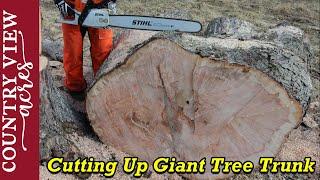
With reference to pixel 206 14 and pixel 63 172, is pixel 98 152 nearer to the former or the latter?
pixel 63 172

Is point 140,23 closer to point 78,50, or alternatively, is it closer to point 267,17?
point 78,50

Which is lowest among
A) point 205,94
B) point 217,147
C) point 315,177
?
point 315,177

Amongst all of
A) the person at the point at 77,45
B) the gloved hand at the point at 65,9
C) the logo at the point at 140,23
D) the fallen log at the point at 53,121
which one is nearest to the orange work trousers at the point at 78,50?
the person at the point at 77,45

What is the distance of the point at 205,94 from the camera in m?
3.46

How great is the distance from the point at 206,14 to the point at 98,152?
4.74 meters

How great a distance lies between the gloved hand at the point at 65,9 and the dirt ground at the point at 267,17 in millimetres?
811

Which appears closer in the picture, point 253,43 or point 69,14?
point 253,43

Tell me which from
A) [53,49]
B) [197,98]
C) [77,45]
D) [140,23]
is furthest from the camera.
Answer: [53,49]

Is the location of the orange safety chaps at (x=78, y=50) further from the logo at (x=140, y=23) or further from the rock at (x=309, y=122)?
the rock at (x=309, y=122)

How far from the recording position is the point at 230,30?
4375mm

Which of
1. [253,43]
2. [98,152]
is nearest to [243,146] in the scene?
[253,43]

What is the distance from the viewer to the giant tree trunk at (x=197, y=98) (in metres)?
3.41

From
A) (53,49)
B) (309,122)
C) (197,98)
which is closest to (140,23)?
(197,98)

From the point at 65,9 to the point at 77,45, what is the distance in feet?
1.24
